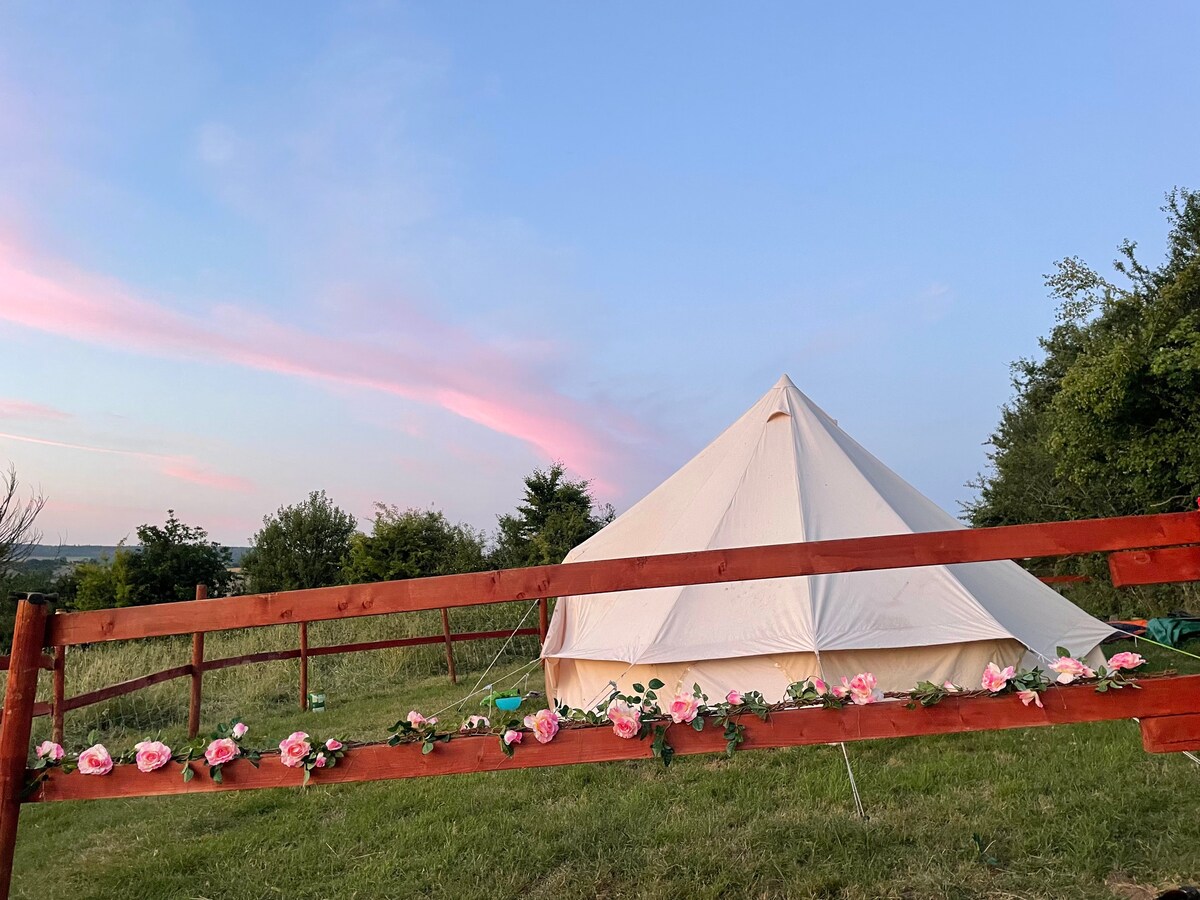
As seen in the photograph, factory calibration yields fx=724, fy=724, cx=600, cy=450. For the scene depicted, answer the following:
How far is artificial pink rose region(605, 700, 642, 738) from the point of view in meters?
1.76

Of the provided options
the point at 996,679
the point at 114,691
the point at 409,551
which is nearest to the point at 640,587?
the point at 996,679

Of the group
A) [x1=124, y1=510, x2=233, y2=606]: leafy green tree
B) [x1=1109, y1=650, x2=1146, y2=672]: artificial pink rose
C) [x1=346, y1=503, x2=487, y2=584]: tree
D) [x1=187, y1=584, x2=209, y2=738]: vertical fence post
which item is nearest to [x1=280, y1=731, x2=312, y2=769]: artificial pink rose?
[x1=1109, y1=650, x2=1146, y2=672]: artificial pink rose

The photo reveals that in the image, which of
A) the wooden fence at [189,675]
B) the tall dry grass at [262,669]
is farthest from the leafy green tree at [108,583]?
the wooden fence at [189,675]

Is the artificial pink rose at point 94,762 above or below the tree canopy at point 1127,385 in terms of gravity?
below

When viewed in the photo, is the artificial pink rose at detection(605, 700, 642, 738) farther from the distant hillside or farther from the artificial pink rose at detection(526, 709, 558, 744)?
the distant hillside

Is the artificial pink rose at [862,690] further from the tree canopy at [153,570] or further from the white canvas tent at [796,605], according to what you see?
the tree canopy at [153,570]

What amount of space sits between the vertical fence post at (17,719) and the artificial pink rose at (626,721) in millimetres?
1387

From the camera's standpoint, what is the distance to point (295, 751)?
1.79m

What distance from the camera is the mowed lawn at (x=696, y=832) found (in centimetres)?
227

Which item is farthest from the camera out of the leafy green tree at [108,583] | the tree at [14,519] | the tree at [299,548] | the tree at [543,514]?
the tree at [299,548]

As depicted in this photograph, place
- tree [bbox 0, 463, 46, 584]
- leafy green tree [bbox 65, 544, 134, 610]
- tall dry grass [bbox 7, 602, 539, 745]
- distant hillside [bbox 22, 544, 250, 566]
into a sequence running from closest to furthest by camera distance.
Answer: tall dry grass [bbox 7, 602, 539, 745] → tree [bbox 0, 463, 46, 584] → distant hillside [bbox 22, 544, 250, 566] → leafy green tree [bbox 65, 544, 134, 610]

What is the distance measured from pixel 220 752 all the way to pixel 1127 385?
33.3 ft

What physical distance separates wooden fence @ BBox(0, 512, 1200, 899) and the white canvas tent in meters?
2.47

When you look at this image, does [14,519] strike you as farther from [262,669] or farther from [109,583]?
[262,669]
